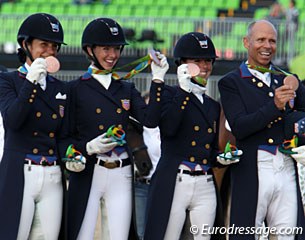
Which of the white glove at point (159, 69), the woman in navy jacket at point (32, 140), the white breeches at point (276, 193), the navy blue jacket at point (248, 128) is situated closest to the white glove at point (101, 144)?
the woman in navy jacket at point (32, 140)

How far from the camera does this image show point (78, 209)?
7.86 metres

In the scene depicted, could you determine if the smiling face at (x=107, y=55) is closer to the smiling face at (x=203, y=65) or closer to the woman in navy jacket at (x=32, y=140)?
the woman in navy jacket at (x=32, y=140)

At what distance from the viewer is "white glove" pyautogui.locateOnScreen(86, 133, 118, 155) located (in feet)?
25.2

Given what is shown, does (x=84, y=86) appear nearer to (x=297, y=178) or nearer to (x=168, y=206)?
(x=168, y=206)

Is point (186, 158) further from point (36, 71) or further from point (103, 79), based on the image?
point (36, 71)

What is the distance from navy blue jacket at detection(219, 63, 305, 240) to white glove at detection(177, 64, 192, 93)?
392mm

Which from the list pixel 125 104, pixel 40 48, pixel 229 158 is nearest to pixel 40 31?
pixel 40 48

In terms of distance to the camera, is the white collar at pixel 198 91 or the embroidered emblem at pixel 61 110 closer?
the embroidered emblem at pixel 61 110

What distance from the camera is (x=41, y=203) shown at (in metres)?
7.66

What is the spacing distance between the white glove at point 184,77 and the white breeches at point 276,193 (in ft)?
2.55

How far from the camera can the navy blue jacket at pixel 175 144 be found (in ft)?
26.2

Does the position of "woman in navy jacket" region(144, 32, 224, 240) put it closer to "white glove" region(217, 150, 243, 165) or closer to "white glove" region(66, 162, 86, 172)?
"white glove" region(217, 150, 243, 165)

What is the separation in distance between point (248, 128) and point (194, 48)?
86 cm

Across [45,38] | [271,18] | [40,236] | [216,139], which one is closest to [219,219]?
[216,139]
